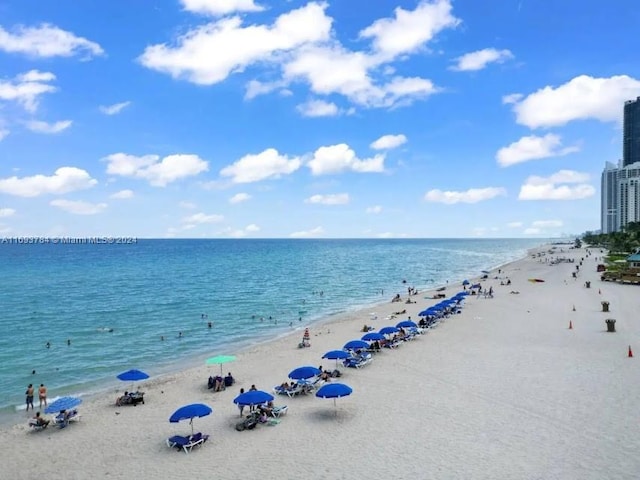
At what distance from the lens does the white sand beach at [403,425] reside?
13719 millimetres

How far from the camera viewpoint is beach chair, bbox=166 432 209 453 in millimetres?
15312

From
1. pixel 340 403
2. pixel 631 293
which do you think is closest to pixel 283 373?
pixel 340 403

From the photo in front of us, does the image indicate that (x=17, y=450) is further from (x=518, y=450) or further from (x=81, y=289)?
(x=81, y=289)

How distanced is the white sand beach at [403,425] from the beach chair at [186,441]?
0.27m

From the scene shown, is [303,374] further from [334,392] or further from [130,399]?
[130,399]

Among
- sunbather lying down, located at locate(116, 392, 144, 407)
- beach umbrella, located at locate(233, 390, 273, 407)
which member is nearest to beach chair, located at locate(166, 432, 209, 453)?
beach umbrella, located at locate(233, 390, 273, 407)

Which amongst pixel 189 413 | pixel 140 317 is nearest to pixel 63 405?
pixel 189 413

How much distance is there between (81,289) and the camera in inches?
2638

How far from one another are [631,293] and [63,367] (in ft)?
170

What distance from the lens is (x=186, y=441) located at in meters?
15.5

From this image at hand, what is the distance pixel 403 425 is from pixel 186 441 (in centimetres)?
738

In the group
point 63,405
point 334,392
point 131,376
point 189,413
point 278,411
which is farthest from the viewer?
point 131,376

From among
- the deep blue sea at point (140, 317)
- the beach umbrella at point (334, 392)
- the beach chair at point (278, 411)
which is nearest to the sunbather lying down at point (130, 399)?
the deep blue sea at point (140, 317)

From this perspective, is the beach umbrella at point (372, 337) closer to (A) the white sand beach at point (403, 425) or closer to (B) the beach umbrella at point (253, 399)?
(A) the white sand beach at point (403, 425)
